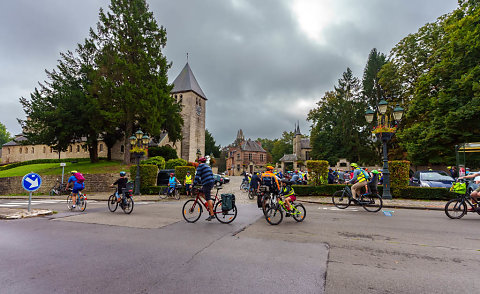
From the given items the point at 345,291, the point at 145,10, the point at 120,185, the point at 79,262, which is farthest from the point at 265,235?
the point at 145,10

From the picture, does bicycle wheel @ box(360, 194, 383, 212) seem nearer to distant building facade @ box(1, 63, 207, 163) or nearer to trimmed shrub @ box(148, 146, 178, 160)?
trimmed shrub @ box(148, 146, 178, 160)

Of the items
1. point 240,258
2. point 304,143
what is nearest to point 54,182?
point 240,258

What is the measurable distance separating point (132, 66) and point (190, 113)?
21.2 meters

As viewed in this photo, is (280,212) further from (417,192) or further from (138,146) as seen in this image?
(138,146)

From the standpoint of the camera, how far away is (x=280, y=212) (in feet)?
23.7

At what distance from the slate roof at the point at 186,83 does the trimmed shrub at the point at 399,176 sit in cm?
4061

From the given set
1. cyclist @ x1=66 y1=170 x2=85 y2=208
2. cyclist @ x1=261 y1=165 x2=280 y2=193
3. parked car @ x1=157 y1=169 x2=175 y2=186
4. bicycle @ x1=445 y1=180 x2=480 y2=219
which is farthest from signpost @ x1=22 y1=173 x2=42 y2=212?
bicycle @ x1=445 y1=180 x2=480 y2=219

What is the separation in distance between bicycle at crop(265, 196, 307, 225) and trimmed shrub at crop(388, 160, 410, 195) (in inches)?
387

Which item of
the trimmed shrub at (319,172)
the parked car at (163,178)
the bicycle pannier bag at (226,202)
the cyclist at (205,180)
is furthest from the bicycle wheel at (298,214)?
the parked car at (163,178)

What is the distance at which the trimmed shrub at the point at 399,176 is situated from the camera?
1415 centimetres

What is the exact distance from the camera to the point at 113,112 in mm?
26594

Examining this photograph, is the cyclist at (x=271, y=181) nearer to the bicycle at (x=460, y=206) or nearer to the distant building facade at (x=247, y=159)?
the bicycle at (x=460, y=206)

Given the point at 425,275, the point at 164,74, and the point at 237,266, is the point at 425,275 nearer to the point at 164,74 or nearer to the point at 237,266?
the point at 237,266

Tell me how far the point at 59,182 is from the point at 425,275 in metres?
29.2
